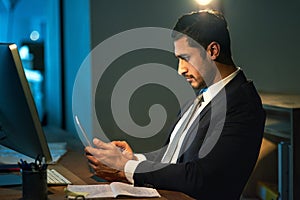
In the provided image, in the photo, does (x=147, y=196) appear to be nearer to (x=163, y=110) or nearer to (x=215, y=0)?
(x=163, y=110)

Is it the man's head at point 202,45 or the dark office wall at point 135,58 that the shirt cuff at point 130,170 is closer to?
the man's head at point 202,45

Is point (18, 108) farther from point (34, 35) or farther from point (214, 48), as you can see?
point (34, 35)

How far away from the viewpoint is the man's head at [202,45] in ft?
7.06

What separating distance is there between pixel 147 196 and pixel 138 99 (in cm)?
163

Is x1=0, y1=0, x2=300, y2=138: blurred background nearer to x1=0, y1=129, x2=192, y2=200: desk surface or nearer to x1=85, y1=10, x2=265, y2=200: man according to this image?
x1=0, y1=129, x2=192, y2=200: desk surface

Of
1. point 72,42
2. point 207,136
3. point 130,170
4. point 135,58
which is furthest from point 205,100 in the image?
point 72,42

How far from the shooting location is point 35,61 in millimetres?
5473

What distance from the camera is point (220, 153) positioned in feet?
6.53

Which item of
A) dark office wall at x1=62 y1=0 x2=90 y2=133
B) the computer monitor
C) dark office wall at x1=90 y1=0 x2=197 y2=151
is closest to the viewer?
the computer monitor

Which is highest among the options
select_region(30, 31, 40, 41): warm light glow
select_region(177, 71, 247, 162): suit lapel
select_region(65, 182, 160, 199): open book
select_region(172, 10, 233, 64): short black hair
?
select_region(172, 10, 233, 64): short black hair

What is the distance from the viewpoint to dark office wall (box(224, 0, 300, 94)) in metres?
3.67

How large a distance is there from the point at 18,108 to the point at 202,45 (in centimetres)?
71

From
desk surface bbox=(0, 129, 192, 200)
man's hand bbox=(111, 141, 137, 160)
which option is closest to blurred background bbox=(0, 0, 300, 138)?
desk surface bbox=(0, 129, 192, 200)

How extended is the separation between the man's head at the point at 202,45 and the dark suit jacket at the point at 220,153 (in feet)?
0.31
